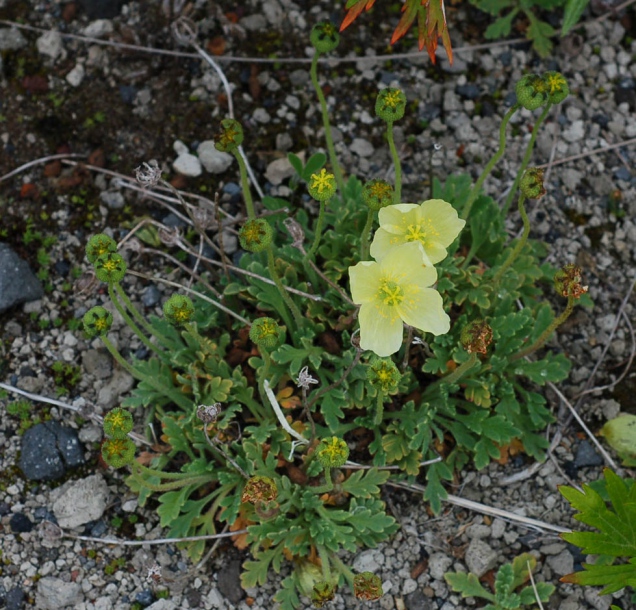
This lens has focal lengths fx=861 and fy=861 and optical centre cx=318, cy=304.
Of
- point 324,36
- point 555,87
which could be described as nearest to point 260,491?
point 324,36

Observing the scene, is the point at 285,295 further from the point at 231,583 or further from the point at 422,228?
the point at 231,583

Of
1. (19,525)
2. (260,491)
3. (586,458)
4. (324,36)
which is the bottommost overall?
(586,458)

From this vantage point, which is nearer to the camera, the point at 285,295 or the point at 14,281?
the point at 285,295

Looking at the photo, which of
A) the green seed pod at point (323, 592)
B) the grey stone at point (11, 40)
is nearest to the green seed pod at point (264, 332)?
the green seed pod at point (323, 592)

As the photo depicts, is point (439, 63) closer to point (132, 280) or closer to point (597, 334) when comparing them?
point (597, 334)

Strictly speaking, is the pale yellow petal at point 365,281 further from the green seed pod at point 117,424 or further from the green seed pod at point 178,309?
the green seed pod at point 117,424

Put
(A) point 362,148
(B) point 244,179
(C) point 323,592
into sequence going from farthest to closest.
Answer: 1. (A) point 362,148
2. (B) point 244,179
3. (C) point 323,592

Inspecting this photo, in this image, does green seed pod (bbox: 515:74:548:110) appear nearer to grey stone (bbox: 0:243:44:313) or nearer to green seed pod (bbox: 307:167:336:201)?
green seed pod (bbox: 307:167:336:201)
